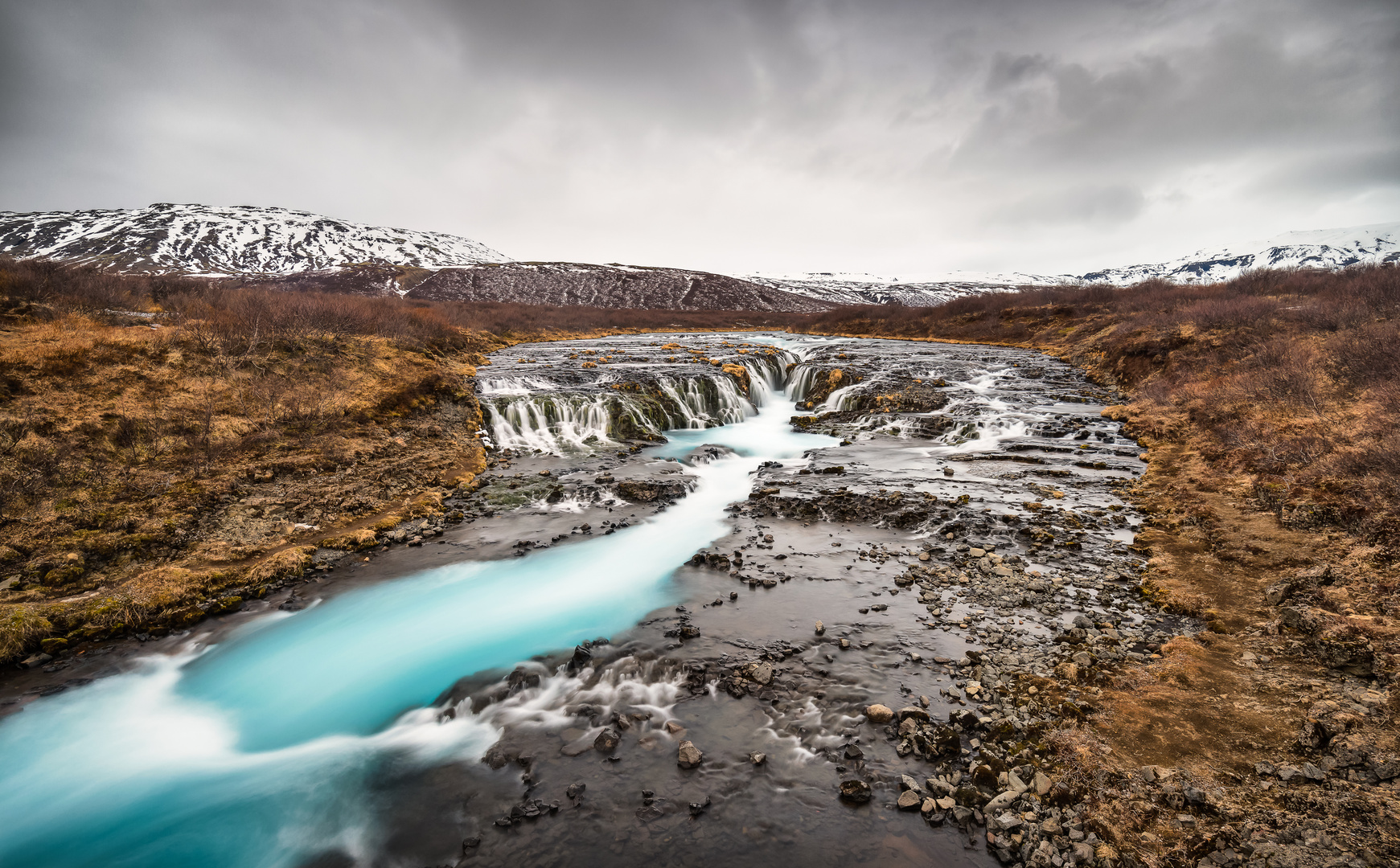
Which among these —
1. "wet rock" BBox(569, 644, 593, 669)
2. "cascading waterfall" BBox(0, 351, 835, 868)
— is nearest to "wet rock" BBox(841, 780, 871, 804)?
"cascading waterfall" BBox(0, 351, 835, 868)

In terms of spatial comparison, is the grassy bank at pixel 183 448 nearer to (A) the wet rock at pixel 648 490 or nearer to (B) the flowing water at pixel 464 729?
(B) the flowing water at pixel 464 729

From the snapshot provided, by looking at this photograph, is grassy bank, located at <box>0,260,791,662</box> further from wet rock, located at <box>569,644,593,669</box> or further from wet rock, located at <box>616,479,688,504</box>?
wet rock, located at <box>569,644,593,669</box>

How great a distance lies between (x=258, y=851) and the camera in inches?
205

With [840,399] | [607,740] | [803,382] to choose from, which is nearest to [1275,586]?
[607,740]

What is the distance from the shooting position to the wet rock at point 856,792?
4.98 meters

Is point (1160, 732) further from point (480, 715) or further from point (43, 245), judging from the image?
point (43, 245)

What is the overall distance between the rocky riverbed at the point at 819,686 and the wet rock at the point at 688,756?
0.03 m

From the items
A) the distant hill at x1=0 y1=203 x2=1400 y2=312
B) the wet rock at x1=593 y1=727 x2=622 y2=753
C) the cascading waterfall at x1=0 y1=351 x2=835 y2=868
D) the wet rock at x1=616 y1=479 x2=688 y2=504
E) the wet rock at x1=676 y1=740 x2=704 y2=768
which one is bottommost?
the cascading waterfall at x1=0 y1=351 x2=835 y2=868

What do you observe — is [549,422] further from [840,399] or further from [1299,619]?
[1299,619]

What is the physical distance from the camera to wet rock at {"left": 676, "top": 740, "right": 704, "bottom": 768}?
5535 millimetres

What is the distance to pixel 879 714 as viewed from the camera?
5871 millimetres

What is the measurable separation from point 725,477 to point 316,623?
32.3 ft

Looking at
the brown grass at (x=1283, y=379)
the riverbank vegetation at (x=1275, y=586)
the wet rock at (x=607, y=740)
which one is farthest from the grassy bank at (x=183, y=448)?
the brown grass at (x=1283, y=379)

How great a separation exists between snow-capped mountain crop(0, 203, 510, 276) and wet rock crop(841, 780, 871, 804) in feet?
466
